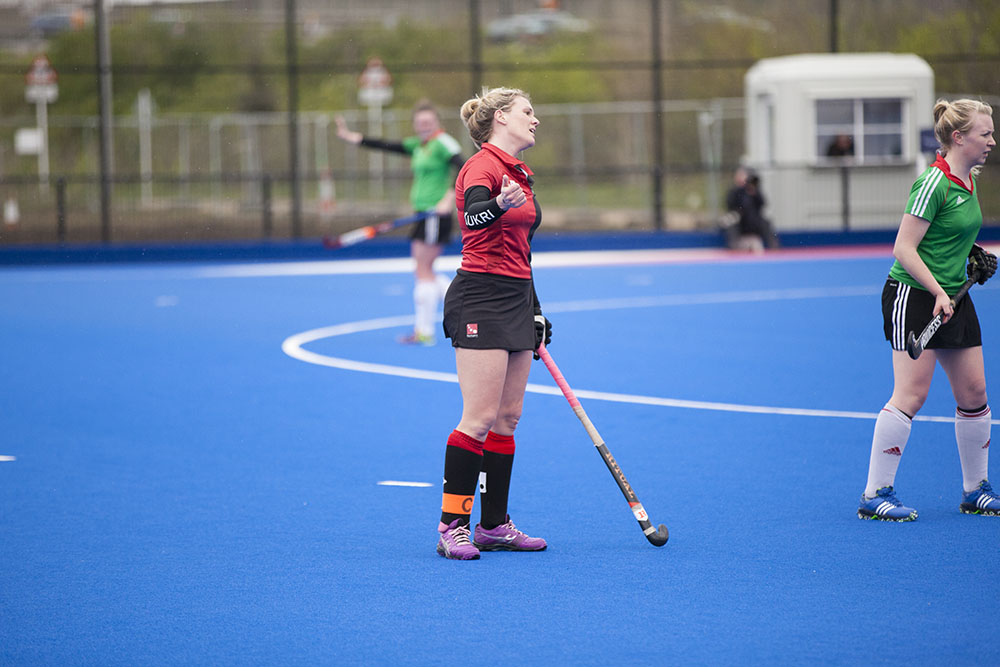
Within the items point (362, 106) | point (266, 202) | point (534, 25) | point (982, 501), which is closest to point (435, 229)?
point (982, 501)

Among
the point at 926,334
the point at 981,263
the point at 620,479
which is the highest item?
the point at 981,263

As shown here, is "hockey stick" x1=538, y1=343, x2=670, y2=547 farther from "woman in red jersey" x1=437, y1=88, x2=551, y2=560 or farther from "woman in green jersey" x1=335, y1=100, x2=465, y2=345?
"woman in green jersey" x1=335, y1=100, x2=465, y2=345

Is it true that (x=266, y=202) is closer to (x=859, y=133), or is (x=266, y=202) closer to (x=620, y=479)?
(x=859, y=133)

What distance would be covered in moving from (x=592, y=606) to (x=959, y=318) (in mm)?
2205

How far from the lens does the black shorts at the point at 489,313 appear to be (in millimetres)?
5477

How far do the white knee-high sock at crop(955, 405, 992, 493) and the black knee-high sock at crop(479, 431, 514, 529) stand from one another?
6.75ft

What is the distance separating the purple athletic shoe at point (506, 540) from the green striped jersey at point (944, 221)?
1979 millimetres

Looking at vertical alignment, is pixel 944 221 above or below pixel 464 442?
above

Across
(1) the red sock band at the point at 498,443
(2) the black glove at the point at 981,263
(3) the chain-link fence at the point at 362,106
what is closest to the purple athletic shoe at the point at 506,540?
(1) the red sock band at the point at 498,443

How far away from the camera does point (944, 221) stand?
19.4ft

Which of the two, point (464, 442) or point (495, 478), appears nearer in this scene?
point (464, 442)

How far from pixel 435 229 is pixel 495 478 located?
669 cm

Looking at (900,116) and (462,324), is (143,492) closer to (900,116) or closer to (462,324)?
(462,324)

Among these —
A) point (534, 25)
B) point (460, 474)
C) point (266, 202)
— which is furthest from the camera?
point (534, 25)
